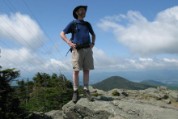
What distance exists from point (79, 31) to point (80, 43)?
0.46 m

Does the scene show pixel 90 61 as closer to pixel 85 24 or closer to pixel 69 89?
pixel 85 24

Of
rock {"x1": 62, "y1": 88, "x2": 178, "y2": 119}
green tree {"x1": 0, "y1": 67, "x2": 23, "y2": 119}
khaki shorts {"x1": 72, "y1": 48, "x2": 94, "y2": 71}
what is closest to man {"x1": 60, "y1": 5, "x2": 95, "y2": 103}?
khaki shorts {"x1": 72, "y1": 48, "x2": 94, "y2": 71}

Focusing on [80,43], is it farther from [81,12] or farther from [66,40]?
[81,12]

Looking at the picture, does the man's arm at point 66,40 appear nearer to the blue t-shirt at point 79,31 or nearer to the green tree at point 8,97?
the blue t-shirt at point 79,31

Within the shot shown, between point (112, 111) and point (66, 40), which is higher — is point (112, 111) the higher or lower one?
the lower one

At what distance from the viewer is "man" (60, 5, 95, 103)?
538 inches

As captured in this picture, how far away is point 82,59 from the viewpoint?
1378 centimetres

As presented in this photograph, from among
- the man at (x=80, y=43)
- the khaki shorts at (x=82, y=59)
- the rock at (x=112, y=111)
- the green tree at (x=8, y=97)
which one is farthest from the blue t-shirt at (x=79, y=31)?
the green tree at (x=8, y=97)

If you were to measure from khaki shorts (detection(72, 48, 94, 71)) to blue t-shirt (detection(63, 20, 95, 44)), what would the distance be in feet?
1.13

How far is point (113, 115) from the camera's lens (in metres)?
13.0

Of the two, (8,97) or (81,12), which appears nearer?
(81,12)

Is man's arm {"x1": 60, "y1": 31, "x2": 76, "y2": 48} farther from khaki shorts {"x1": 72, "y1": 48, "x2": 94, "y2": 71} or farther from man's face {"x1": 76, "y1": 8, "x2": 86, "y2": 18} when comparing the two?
man's face {"x1": 76, "y1": 8, "x2": 86, "y2": 18}

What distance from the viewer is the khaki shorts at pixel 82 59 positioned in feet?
44.9

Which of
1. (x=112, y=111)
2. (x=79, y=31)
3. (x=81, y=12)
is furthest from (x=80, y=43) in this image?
(x=112, y=111)
